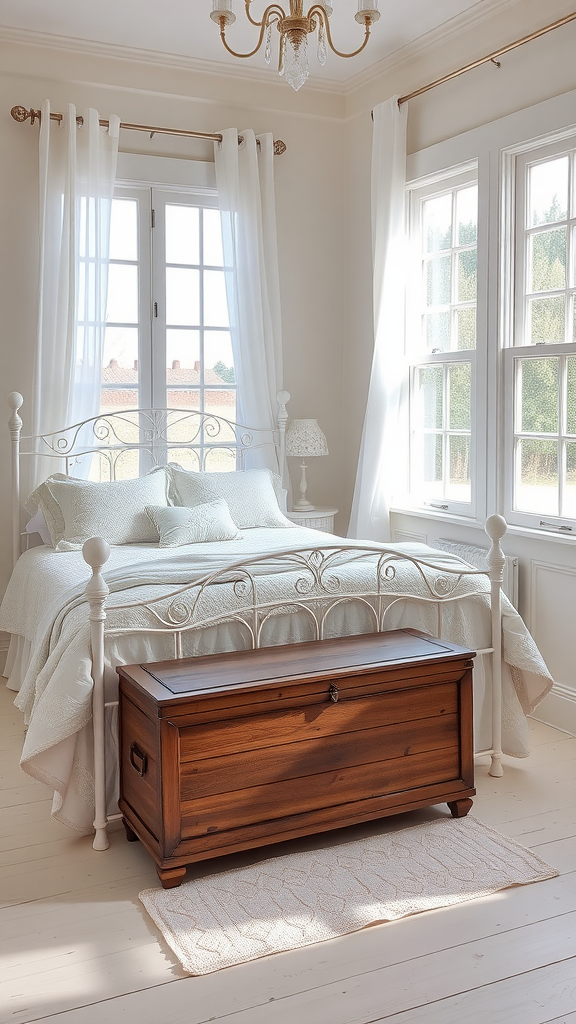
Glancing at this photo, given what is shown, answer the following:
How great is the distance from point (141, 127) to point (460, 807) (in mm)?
3489

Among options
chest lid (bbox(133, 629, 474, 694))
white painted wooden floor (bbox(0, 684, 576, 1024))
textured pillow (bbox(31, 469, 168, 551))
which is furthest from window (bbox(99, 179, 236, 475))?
white painted wooden floor (bbox(0, 684, 576, 1024))

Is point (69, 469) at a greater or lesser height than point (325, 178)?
lesser

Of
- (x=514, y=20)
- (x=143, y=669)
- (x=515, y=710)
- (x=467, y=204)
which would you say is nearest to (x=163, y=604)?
(x=143, y=669)

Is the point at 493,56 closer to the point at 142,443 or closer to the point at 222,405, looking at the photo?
the point at 222,405

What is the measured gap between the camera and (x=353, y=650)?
2.73m

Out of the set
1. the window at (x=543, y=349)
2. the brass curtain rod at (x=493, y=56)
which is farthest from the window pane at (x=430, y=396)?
the brass curtain rod at (x=493, y=56)

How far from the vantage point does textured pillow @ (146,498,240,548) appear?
151 inches

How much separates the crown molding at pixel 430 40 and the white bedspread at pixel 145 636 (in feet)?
7.72

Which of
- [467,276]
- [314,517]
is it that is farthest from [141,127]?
[314,517]

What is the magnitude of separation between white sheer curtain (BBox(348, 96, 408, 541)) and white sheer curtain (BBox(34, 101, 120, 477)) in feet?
4.34

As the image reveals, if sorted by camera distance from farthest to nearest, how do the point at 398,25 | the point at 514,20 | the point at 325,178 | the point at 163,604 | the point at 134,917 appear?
the point at 325,178 → the point at 398,25 → the point at 514,20 → the point at 163,604 → the point at 134,917

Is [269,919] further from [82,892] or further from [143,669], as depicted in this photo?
[143,669]

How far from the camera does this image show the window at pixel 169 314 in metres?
4.57

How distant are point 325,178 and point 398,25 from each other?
3.32ft
